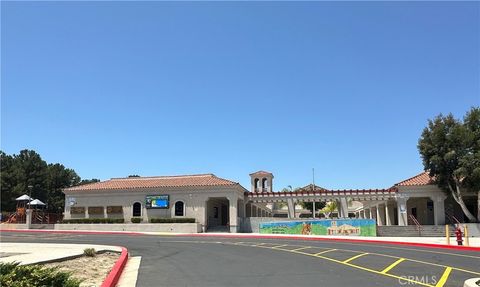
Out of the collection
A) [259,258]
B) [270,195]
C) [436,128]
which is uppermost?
[436,128]

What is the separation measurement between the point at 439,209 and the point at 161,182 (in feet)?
91.2

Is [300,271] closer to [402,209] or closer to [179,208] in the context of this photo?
[402,209]

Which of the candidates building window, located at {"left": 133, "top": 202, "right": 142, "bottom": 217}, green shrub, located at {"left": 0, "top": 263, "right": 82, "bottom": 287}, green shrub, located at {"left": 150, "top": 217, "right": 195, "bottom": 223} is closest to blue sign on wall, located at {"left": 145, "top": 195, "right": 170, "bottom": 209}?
building window, located at {"left": 133, "top": 202, "right": 142, "bottom": 217}

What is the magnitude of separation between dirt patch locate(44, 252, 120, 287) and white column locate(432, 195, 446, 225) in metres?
31.9

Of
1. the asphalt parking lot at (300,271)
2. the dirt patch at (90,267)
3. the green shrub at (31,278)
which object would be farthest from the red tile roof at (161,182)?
the green shrub at (31,278)

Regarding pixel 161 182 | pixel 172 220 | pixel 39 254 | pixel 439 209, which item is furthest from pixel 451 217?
pixel 39 254

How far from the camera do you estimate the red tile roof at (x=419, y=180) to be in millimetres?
41094

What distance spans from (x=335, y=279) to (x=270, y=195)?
1412 inches

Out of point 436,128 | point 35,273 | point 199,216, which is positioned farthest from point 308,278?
point 199,216

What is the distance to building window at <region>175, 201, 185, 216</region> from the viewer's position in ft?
152

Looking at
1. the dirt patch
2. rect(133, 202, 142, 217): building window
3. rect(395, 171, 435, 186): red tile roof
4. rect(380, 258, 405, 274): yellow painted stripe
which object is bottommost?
rect(380, 258, 405, 274): yellow painted stripe

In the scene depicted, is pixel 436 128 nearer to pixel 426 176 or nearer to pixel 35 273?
pixel 426 176

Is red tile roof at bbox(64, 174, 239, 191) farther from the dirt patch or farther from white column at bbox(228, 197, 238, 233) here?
the dirt patch

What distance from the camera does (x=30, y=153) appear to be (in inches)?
3095
